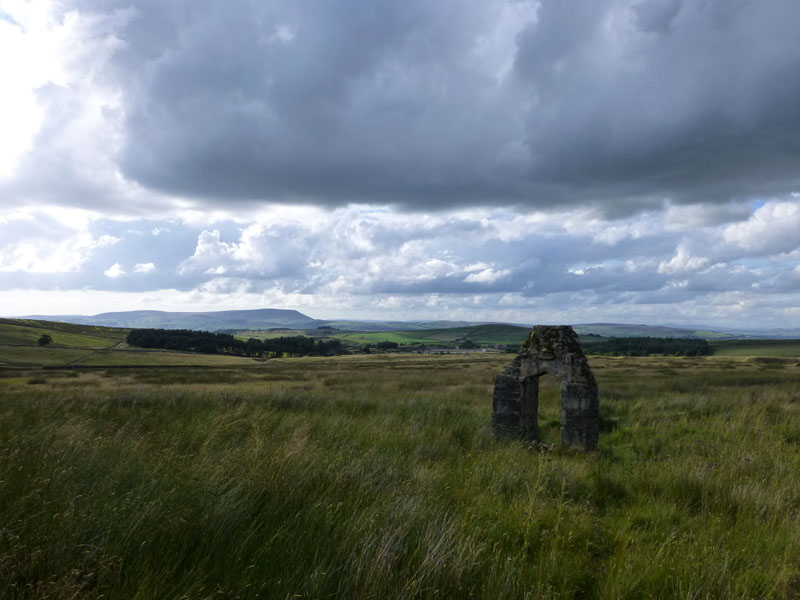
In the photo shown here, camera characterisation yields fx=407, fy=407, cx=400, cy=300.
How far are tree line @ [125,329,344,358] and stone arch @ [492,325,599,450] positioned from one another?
7139 centimetres

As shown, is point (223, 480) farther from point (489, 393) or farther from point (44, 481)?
point (489, 393)

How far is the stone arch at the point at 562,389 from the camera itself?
849 centimetres

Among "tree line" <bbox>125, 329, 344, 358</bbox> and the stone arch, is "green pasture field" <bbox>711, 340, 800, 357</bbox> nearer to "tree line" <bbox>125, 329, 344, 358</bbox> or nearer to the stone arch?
"tree line" <bbox>125, 329, 344, 358</bbox>

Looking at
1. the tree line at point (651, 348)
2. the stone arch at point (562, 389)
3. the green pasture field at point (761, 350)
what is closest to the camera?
the stone arch at point (562, 389)

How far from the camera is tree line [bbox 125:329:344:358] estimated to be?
7456 cm

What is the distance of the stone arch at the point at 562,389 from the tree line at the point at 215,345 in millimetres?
71390

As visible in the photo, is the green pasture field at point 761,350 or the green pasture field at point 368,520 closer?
the green pasture field at point 368,520

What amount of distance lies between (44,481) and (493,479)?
14.9 feet

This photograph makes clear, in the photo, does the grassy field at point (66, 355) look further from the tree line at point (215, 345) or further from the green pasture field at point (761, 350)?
the green pasture field at point (761, 350)

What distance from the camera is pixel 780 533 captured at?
13.4 feet

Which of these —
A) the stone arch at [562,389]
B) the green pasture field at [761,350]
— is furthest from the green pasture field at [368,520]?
the green pasture field at [761,350]

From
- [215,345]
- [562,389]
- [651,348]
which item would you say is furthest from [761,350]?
[215,345]

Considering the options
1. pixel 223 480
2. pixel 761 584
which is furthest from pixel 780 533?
pixel 223 480

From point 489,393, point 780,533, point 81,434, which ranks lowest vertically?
point 489,393
